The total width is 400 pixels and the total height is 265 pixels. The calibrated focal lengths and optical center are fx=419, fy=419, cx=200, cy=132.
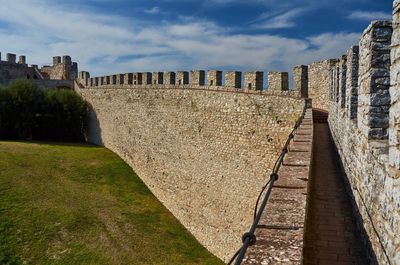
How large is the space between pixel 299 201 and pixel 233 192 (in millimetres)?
9203

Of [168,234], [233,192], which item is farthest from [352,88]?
[168,234]

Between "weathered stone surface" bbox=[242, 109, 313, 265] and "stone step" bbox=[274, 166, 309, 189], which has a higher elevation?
"stone step" bbox=[274, 166, 309, 189]

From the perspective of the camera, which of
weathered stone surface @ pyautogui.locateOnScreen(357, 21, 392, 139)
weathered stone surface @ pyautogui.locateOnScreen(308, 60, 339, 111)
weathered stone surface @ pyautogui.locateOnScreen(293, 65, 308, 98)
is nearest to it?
weathered stone surface @ pyautogui.locateOnScreen(357, 21, 392, 139)

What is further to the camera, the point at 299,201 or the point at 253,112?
the point at 253,112

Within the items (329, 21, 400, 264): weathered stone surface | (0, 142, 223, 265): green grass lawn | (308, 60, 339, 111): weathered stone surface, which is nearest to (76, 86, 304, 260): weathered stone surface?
(0, 142, 223, 265): green grass lawn

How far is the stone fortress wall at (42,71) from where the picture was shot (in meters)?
35.3

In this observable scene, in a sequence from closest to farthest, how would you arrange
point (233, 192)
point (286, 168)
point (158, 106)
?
point (286, 168) < point (233, 192) < point (158, 106)

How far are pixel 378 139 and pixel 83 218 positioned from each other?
13.6 metres

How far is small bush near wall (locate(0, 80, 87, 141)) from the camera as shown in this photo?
27.2 meters

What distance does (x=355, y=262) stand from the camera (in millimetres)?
3674

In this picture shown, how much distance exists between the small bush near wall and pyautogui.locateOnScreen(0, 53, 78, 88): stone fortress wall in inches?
257

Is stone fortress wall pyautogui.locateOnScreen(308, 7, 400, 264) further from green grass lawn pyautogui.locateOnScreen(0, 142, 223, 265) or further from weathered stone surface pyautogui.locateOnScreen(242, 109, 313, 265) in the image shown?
green grass lawn pyautogui.locateOnScreen(0, 142, 223, 265)

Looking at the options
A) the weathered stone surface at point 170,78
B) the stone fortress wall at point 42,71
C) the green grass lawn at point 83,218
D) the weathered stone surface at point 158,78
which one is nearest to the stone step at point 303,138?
the green grass lawn at point 83,218

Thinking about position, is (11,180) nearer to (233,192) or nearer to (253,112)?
(233,192)
